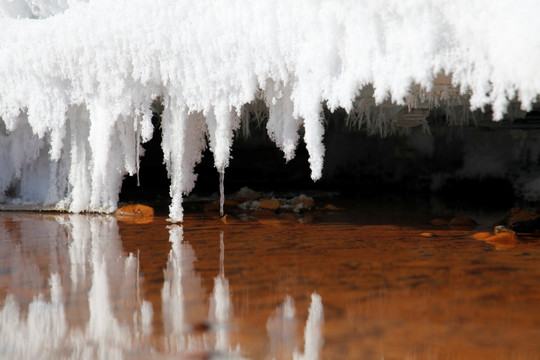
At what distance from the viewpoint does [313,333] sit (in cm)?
Answer: 182

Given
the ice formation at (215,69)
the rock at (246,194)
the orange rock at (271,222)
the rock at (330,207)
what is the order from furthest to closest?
the rock at (246,194) < the rock at (330,207) < the orange rock at (271,222) < the ice formation at (215,69)

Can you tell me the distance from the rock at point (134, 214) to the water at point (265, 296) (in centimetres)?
82

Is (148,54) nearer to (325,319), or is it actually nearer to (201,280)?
(201,280)

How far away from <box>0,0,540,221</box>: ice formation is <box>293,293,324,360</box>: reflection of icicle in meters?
1.57

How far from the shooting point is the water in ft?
5.62

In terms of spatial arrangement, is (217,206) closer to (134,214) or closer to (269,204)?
(269,204)

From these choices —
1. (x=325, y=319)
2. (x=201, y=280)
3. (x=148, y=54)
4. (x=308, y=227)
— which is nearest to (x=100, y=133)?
(x=148, y=54)

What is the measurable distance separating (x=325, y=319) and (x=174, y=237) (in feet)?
6.39

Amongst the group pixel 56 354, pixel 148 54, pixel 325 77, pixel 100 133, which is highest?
pixel 148 54

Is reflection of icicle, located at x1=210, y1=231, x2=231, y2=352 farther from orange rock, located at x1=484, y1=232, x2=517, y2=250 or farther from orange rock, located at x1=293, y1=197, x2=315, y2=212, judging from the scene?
orange rock, located at x1=293, y1=197, x2=315, y2=212

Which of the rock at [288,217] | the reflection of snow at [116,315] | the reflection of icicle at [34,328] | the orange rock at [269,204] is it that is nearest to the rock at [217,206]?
the orange rock at [269,204]

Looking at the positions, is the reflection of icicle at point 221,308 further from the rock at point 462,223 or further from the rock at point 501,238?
the rock at point 462,223

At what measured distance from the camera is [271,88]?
12.4 feet

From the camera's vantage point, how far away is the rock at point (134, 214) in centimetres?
462
